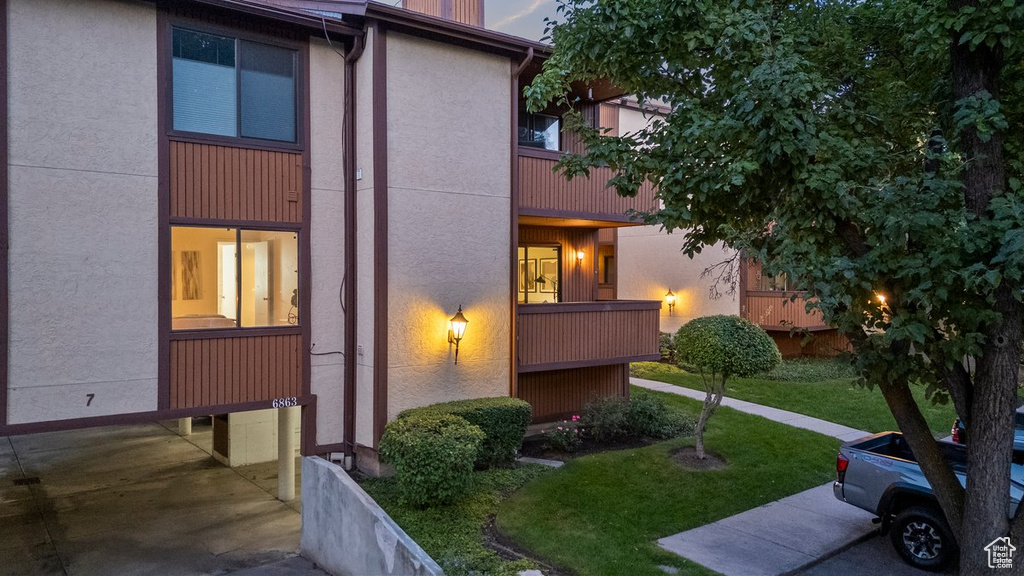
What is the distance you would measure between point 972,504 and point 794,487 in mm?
5120

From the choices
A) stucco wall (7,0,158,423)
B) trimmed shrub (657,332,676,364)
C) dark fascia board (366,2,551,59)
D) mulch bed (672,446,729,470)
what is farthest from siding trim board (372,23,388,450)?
trimmed shrub (657,332,676,364)

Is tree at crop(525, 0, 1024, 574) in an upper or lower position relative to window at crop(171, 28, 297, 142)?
lower

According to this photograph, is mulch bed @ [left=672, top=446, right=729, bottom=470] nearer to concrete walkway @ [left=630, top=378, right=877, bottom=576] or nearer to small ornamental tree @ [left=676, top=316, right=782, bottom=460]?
small ornamental tree @ [left=676, top=316, right=782, bottom=460]

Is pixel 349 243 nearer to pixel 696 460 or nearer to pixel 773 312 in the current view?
pixel 696 460

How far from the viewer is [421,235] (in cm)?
1073

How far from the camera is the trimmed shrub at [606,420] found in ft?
42.3

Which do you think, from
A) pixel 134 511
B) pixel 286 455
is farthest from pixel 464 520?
pixel 134 511

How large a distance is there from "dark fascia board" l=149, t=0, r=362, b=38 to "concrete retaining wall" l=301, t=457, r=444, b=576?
6.53 metres

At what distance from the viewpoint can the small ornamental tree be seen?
10906 mm

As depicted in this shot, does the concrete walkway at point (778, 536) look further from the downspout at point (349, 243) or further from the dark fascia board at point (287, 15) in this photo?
the dark fascia board at point (287, 15)

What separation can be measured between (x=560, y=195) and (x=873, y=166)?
710 cm

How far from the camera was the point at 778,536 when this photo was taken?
861 centimetres

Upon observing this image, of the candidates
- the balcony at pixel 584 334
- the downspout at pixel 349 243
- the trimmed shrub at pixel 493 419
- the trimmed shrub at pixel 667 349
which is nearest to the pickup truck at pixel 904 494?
the trimmed shrub at pixel 493 419

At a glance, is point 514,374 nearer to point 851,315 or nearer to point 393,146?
point 393,146
